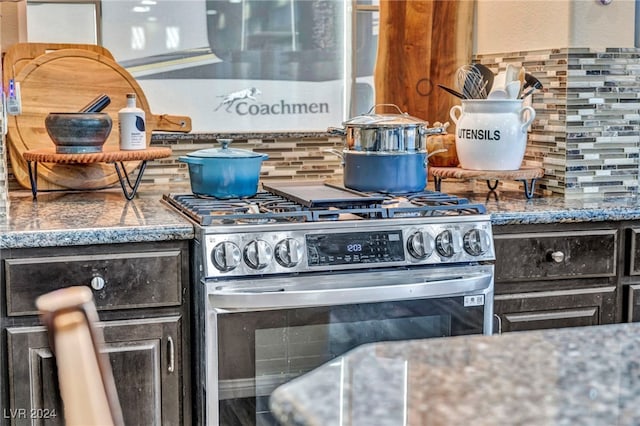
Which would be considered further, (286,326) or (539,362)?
(286,326)

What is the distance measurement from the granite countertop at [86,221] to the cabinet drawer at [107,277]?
0.04 metres

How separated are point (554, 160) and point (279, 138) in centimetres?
96

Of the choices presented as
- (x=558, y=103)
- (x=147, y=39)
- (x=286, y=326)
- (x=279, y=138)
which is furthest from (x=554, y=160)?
(x=147, y=39)

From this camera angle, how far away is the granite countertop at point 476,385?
2.56 feet

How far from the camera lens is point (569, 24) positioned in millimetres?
2857

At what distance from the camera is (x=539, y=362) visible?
3.14 feet

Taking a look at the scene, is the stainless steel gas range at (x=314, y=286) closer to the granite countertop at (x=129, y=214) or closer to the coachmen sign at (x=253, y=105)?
the granite countertop at (x=129, y=214)

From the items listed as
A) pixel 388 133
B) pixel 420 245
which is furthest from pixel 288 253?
pixel 388 133

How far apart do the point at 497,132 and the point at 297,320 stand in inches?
39.1

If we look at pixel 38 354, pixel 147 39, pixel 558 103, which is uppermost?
pixel 147 39

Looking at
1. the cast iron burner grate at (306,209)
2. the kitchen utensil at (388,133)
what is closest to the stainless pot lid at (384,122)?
the kitchen utensil at (388,133)

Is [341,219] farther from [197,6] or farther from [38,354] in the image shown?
[197,6]

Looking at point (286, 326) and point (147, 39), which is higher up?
point (147, 39)

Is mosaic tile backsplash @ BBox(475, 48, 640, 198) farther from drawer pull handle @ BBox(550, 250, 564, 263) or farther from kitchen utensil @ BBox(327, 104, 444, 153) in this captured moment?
kitchen utensil @ BBox(327, 104, 444, 153)
